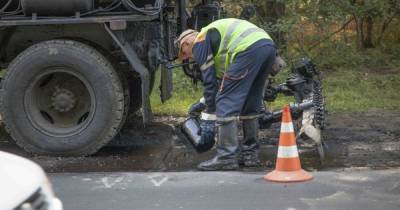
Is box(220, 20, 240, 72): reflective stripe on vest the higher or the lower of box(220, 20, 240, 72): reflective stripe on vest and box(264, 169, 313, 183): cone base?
the higher

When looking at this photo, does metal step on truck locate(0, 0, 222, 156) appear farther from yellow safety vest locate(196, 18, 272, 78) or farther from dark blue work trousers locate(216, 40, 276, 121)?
dark blue work trousers locate(216, 40, 276, 121)

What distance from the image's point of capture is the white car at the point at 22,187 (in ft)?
10.8

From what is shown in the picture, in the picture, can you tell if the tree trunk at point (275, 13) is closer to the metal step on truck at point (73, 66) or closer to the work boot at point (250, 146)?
the metal step on truck at point (73, 66)

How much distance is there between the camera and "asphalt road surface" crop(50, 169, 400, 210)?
5645mm

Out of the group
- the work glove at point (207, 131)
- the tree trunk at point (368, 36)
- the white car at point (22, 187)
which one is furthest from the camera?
the tree trunk at point (368, 36)

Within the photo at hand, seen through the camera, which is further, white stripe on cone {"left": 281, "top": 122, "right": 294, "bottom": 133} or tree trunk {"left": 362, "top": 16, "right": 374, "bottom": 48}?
tree trunk {"left": 362, "top": 16, "right": 374, "bottom": 48}

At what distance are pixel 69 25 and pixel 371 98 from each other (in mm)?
5141

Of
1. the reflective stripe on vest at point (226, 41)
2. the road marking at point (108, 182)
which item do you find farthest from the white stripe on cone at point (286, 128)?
the road marking at point (108, 182)

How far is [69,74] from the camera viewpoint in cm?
753

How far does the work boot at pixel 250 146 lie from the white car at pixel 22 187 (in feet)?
11.2

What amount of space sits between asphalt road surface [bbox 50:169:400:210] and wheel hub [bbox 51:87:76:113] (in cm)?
109

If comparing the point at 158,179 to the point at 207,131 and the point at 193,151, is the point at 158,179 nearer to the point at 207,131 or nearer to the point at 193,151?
the point at 207,131

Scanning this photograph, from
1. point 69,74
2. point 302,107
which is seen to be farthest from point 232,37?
point 69,74

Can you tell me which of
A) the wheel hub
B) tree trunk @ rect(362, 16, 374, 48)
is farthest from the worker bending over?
tree trunk @ rect(362, 16, 374, 48)
